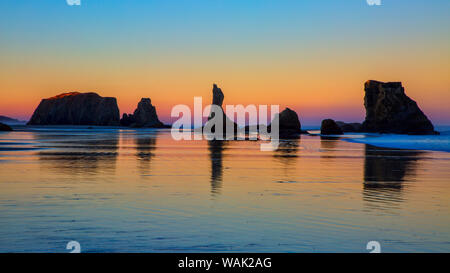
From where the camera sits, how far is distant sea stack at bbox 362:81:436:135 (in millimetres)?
141500

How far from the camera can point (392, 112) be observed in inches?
6004

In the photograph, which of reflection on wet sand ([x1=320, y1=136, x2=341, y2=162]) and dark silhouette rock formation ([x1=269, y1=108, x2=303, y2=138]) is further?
dark silhouette rock formation ([x1=269, y1=108, x2=303, y2=138])

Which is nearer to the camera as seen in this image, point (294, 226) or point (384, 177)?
point (294, 226)

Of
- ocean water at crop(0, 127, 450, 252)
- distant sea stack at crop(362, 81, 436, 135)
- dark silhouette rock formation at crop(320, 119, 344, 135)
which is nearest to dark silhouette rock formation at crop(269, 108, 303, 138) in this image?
dark silhouette rock formation at crop(320, 119, 344, 135)

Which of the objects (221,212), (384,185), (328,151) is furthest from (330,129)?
(221,212)

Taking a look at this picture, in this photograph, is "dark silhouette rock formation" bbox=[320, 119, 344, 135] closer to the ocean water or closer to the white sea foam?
the white sea foam

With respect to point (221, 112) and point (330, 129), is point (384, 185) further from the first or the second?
point (221, 112)

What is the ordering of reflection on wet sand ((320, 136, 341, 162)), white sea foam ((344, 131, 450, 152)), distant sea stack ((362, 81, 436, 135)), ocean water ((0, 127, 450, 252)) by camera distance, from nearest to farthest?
ocean water ((0, 127, 450, 252))
reflection on wet sand ((320, 136, 341, 162))
white sea foam ((344, 131, 450, 152))
distant sea stack ((362, 81, 436, 135))

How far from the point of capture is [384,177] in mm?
17844

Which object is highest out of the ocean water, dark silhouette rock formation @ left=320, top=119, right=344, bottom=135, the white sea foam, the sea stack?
the sea stack

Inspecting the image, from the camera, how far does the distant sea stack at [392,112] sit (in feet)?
464
